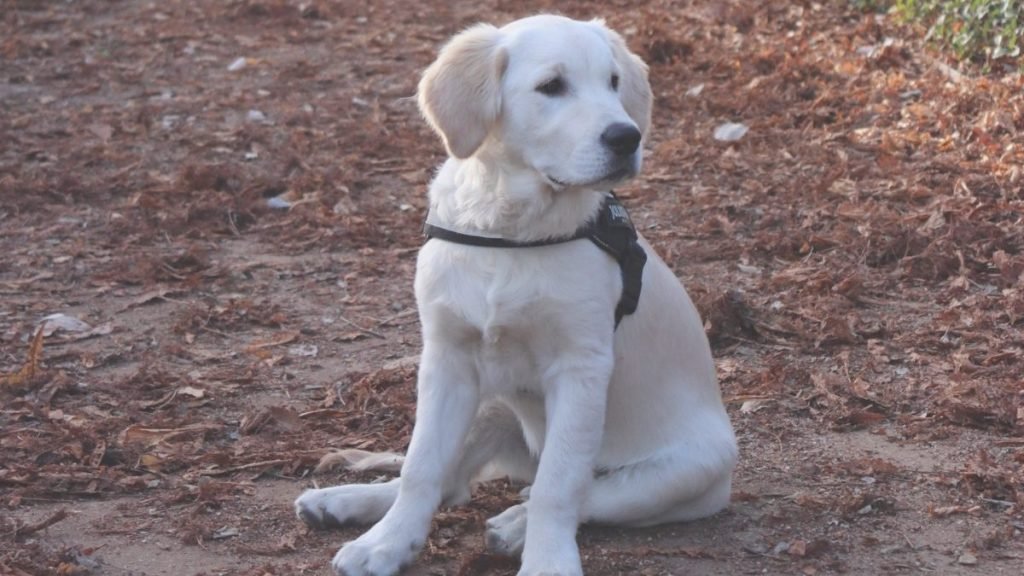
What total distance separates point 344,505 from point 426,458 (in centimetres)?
38

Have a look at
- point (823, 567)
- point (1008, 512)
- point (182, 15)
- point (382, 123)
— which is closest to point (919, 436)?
point (1008, 512)

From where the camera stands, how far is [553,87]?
144 inches

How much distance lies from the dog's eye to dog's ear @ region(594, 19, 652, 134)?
26cm

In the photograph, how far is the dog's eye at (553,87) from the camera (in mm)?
3660

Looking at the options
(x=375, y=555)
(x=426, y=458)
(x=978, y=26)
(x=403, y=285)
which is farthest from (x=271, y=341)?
(x=978, y=26)

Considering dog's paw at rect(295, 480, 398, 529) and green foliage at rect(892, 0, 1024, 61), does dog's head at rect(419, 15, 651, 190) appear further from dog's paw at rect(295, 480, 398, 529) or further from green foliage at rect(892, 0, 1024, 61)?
green foliage at rect(892, 0, 1024, 61)

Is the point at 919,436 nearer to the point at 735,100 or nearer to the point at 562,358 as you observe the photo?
the point at 562,358

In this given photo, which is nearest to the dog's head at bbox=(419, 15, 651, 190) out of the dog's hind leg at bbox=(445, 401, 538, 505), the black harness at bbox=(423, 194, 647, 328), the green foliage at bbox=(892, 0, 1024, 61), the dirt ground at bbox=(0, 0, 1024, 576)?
the black harness at bbox=(423, 194, 647, 328)

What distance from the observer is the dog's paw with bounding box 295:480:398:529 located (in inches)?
155

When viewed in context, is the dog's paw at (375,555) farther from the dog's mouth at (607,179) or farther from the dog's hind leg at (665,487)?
the dog's mouth at (607,179)

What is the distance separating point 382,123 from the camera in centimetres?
852

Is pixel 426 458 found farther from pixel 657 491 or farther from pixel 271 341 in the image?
pixel 271 341

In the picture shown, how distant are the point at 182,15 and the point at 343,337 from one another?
6.45 metres

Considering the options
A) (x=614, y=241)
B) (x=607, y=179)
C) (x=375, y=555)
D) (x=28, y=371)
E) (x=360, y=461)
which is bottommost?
(x=28, y=371)
